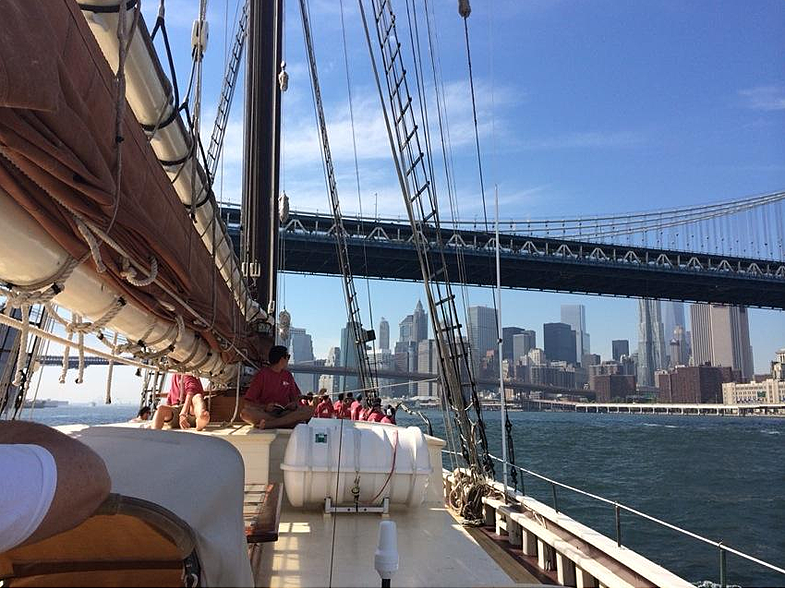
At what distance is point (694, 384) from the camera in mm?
74750

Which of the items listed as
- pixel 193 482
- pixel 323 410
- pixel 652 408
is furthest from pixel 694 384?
pixel 193 482

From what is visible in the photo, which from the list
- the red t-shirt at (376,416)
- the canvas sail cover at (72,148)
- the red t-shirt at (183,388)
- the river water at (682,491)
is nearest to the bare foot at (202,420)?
the red t-shirt at (183,388)

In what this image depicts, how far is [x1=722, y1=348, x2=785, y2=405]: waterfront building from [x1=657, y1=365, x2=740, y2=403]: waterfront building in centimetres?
275

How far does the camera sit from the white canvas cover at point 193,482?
4.79 feet

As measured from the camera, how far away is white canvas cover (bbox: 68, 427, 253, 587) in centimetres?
146

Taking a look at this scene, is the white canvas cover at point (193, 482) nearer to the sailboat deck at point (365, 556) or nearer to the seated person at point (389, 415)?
the sailboat deck at point (365, 556)

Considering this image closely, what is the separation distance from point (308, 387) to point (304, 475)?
2948cm

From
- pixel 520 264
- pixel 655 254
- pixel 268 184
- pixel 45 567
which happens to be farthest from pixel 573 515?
pixel 655 254

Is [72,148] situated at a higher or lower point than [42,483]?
higher

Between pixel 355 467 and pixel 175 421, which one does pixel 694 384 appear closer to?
pixel 175 421

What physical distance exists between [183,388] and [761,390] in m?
88.9

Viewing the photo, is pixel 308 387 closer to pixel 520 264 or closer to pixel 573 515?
pixel 520 264

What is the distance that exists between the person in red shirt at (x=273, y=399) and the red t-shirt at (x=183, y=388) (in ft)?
2.62

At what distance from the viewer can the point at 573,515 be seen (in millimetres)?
11898
